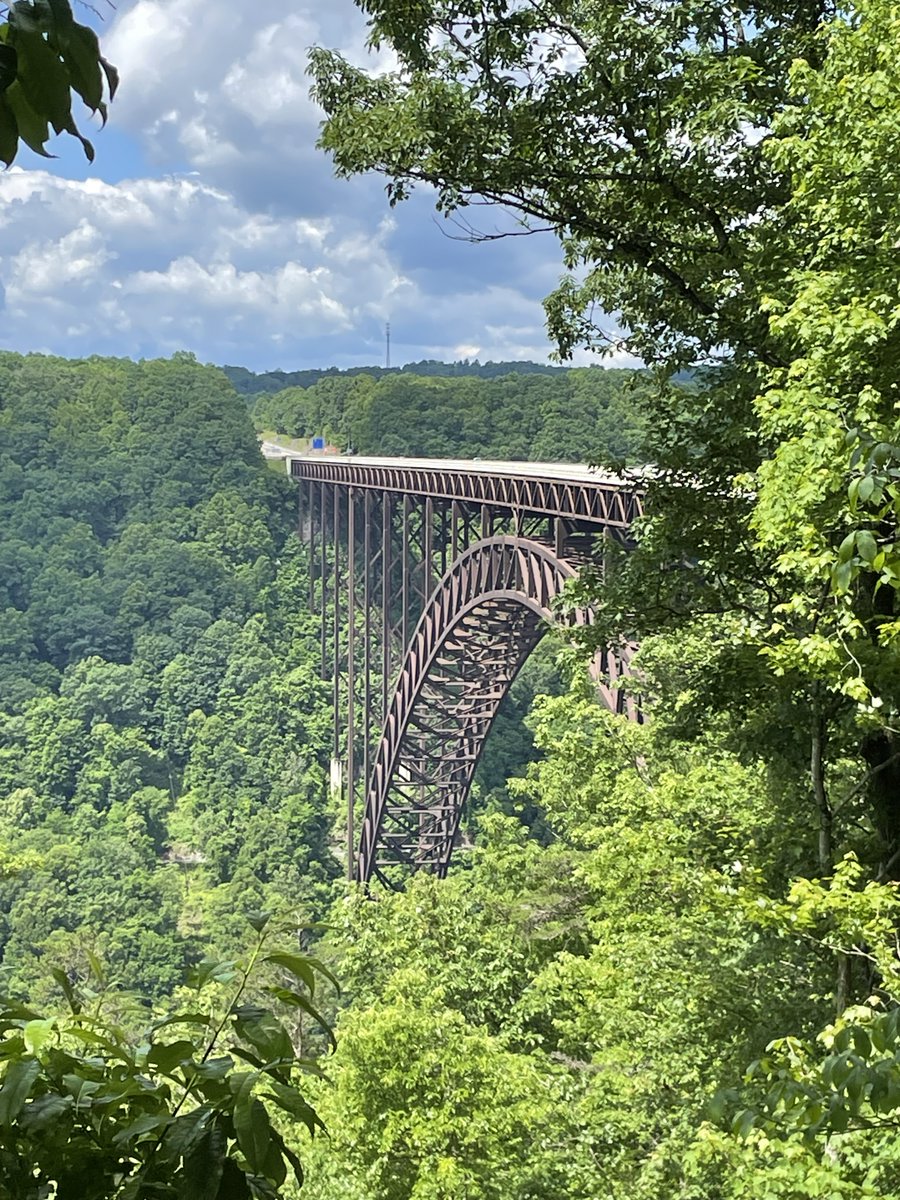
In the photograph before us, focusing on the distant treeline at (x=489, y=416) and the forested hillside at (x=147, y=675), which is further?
the distant treeline at (x=489, y=416)

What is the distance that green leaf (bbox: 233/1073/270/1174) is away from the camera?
1.00 m

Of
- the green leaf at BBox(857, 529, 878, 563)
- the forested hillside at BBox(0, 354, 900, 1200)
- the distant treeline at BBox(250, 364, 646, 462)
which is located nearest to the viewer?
the green leaf at BBox(857, 529, 878, 563)

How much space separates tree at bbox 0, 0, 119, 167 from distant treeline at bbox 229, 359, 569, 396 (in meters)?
62.8

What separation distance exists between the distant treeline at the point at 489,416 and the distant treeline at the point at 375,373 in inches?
301

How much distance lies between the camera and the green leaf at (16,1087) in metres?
1.01

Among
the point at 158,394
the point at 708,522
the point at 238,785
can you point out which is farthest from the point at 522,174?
the point at 158,394

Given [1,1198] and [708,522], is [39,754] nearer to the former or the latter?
[708,522]

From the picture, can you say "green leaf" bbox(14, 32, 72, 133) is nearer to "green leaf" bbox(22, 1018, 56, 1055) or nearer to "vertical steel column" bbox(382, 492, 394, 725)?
"green leaf" bbox(22, 1018, 56, 1055)

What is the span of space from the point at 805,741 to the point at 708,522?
1157 mm

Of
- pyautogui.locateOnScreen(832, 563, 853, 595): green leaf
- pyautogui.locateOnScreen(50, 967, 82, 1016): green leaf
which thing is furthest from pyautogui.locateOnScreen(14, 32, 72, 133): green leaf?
pyautogui.locateOnScreen(832, 563, 853, 595): green leaf

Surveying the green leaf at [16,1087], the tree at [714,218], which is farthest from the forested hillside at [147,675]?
the green leaf at [16,1087]

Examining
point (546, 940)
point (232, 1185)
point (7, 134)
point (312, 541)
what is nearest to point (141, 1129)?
point (232, 1185)

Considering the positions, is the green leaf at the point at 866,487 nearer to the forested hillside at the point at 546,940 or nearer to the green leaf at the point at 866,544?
the green leaf at the point at 866,544

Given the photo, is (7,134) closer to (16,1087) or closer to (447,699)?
(16,1087)
